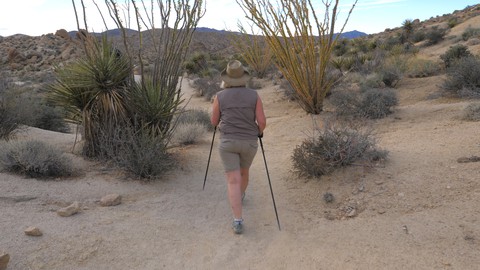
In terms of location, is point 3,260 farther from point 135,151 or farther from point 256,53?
point 256,53

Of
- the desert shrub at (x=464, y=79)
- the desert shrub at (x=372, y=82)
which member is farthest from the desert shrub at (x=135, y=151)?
the desert shrub at (x=372, y=82)

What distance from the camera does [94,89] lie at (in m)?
6.42

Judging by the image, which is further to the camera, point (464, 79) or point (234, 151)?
point (464, 79)

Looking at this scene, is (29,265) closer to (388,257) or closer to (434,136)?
(388,257)

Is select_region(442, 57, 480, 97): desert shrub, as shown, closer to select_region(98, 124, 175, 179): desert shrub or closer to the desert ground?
the desert ground

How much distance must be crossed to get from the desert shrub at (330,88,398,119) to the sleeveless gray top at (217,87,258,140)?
5.45 m

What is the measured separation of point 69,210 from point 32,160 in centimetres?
136

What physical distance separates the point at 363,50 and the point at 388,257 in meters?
24.6

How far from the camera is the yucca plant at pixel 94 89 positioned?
20.8 feet

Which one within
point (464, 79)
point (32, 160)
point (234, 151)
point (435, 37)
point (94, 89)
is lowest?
point (32, 160)

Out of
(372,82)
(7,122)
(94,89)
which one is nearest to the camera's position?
(94,89)

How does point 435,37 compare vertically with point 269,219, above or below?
above

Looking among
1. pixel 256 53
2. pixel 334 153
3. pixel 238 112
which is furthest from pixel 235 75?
pixel 256 53

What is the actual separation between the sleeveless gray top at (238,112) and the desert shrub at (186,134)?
411 centimetres
